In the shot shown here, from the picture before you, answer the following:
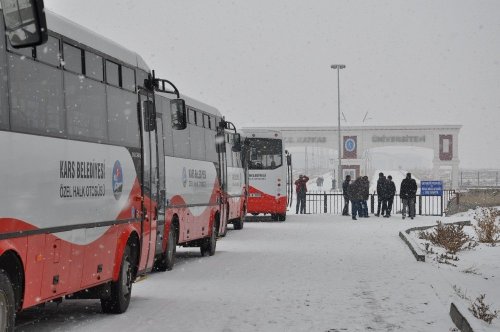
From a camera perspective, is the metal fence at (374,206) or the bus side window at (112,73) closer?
the bus side window at (112,73)

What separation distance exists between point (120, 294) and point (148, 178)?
82.0 inches

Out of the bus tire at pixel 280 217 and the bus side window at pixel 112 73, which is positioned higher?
the bus side window at pixel 112 73

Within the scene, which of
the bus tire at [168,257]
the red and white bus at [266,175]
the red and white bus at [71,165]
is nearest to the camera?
the red and white bus at [71,165]

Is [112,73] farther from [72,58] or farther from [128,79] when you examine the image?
[72,58]

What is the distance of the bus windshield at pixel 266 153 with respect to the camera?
118ft

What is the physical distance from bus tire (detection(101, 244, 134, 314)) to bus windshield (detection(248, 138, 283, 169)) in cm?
2467

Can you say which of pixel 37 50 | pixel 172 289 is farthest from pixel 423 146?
pixel 37 50

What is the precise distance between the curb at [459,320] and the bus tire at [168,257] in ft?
22.7

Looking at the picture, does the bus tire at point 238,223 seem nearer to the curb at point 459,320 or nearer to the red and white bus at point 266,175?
the red and white bus at point 266,175

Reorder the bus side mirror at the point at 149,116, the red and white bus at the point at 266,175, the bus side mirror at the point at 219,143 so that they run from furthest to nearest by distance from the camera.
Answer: the red and white bus at the point at 266,175 → the bus side mirror at the point at 219,143 → the bus side mirror at the point at 149,116

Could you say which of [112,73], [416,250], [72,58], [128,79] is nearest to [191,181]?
[416,250]

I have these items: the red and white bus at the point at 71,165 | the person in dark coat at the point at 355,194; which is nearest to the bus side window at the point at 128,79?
the red and white bus at the point at 71,165

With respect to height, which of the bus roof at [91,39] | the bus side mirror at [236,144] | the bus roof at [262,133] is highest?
the bus roof at [91,39]

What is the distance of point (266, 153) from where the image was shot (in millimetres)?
36312
